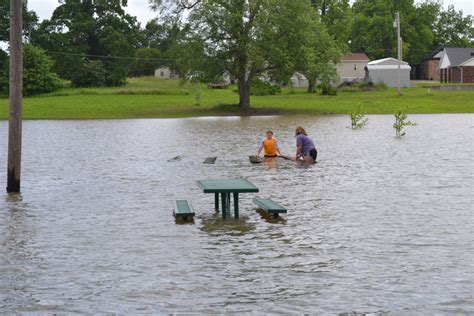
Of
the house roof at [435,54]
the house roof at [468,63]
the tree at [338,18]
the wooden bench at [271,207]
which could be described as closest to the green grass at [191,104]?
the tree at [338,18]

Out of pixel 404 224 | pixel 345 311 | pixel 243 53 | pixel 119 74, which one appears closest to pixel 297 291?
pixel 345 311

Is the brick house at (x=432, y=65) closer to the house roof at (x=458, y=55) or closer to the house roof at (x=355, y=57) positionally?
the house roof at (x=458, y=55)

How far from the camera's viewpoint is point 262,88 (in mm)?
71312

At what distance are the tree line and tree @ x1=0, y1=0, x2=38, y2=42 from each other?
12cm

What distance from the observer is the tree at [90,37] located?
9775cm

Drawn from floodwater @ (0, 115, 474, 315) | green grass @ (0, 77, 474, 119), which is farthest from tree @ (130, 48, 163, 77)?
floodwater @ (0, 115, 474, 315)

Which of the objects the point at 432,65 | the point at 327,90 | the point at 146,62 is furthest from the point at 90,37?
the point at 432,65

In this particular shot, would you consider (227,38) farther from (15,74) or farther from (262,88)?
(15,74)

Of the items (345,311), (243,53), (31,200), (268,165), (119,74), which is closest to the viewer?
(345,311)

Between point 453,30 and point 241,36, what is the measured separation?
86213mm

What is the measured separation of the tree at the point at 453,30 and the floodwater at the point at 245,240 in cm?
11269

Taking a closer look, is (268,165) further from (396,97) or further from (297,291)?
(396,97)

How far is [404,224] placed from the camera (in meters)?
14.2

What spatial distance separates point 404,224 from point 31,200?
27.2 ft
